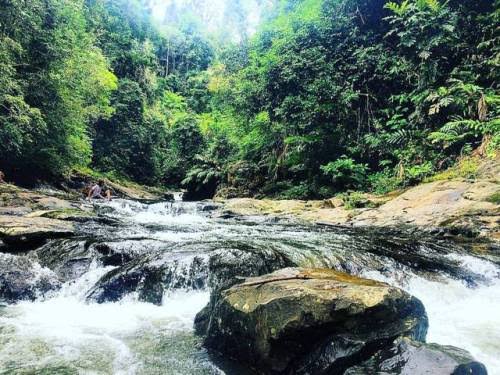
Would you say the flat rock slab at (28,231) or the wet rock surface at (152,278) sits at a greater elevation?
the flat rock slab at (28,231)

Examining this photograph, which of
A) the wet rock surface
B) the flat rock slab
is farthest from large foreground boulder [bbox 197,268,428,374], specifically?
the flat rock slab

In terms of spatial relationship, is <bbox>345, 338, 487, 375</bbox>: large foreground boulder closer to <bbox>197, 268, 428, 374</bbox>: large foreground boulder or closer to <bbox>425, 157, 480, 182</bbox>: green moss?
<bbox>197, 268, 428, 374</bbox>: large foreground boulder

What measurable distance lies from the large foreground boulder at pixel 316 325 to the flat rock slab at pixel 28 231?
5330 millimetres

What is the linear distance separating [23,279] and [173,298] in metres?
2.40

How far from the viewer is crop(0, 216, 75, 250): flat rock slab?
298 inches

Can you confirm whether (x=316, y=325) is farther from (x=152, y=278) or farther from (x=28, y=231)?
(x=28, y=231)

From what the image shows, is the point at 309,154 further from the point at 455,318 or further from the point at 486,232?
the point at 455,318

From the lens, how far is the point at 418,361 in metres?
3.08

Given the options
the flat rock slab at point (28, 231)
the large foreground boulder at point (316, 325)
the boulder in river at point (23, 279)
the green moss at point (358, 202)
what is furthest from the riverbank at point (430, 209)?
the boulder in river at point (23, 279)

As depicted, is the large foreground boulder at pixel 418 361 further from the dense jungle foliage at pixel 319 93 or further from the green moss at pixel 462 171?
the dense jungle foliage at pixel 319 93

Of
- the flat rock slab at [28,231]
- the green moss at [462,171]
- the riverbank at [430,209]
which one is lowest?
the flat rock slab at [28,231]

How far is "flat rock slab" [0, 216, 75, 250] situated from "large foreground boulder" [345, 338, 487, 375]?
6.72 m

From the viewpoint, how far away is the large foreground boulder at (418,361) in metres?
2.94

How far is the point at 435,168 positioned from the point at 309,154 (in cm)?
567
